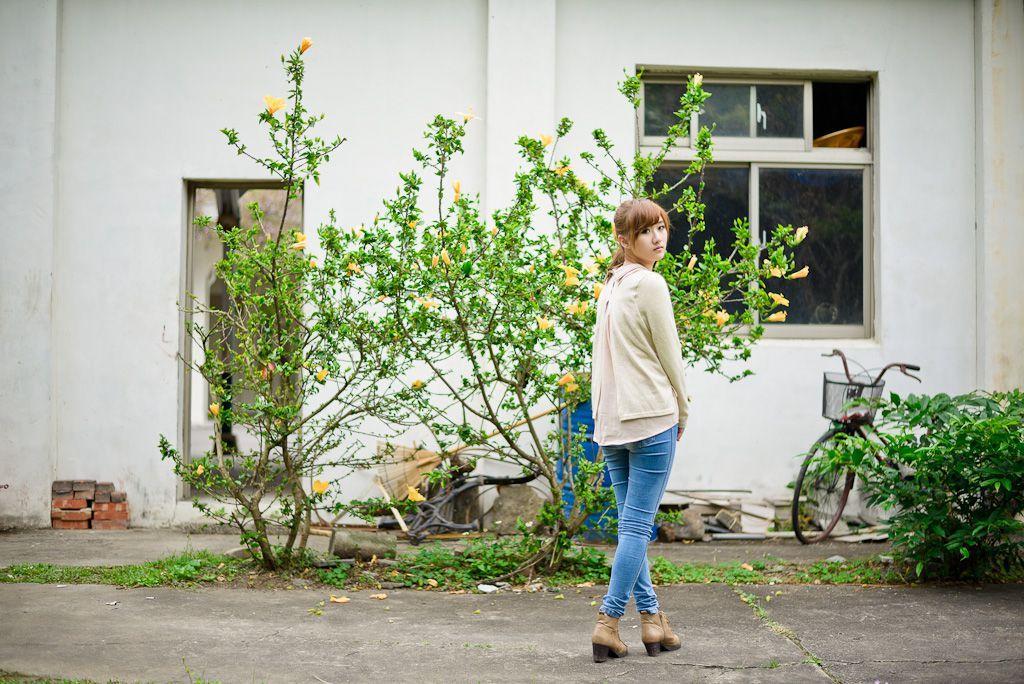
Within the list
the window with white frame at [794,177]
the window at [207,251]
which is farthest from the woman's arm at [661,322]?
the window with white frame at [794,177]

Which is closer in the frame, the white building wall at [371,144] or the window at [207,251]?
the white building wall at [371,144]

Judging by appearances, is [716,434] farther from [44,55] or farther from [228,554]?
[44,55]

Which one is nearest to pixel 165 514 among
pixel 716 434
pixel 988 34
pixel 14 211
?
pixel 14 211

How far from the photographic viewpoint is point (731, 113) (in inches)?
322

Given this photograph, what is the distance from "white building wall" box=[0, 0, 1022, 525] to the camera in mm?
7766

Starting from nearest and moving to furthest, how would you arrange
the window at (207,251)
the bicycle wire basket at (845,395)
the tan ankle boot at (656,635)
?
the tan ankle boot at (656,635)
the bicycle wire basket at (845,395)
the window at (207,251)

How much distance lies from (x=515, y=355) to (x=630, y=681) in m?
2.05

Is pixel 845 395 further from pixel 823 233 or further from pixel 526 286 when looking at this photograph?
pixel 526 286

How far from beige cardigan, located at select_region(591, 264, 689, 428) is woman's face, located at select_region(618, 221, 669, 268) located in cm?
8

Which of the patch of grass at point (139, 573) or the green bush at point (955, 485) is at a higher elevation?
the green bush at point (955, 485)

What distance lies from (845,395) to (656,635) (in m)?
3.36

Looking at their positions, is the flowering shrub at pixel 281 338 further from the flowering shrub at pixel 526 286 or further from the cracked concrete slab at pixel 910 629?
→ the cracked concrete slab at pixel 910 629

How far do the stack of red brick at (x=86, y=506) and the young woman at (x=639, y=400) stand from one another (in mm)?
4797

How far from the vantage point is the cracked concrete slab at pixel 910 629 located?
413 centimetres
